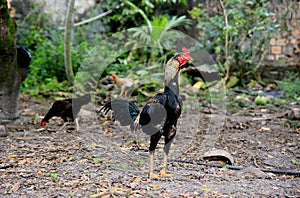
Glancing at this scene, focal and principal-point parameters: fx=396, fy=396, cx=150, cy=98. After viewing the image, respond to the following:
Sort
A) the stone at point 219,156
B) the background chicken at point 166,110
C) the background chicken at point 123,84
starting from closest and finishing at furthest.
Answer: the background chicken at point 166,110, the stone at point 219,156, the background chicken at point 123,84

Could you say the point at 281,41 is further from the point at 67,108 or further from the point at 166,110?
the point at 166,110

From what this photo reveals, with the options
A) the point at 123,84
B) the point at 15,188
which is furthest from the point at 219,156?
the point at 123,84

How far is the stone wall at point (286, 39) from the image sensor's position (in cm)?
1083

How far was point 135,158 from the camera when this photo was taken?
4422 millimetres

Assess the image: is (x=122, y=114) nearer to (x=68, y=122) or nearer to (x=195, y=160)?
(x=195, y=160)

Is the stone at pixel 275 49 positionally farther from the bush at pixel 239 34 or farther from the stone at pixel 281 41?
the bush at pixel 239 34

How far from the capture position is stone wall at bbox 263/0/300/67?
1083cm

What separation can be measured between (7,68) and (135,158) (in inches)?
92.5

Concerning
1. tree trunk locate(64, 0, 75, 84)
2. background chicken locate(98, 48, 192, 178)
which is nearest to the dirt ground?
background chicken locate(98, 48, 192, 178)

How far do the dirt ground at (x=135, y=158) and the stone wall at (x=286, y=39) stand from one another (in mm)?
4202

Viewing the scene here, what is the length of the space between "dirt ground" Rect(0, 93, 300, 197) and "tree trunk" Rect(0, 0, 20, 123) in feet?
0.85

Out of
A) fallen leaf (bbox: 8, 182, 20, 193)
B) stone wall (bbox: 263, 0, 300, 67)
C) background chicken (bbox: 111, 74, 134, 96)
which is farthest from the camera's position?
stone wall (bbox: 263, 0, 300, 67)

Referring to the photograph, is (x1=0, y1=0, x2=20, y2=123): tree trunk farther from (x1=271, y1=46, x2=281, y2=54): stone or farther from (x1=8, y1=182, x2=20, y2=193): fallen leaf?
(x1=271, y1=46, x2=281, y2=54): stone

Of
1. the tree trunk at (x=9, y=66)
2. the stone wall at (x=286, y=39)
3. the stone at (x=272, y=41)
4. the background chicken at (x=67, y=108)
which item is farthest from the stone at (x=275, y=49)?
the tree trunk at (x=9, y=66)
